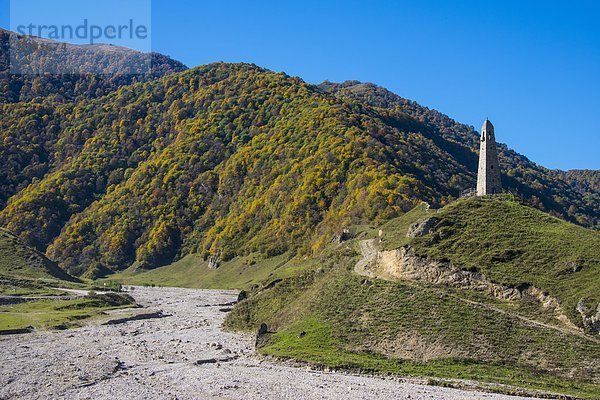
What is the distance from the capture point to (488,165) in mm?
68750

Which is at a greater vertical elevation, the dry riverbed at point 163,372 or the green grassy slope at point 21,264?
the green grassy slope at point 21,264

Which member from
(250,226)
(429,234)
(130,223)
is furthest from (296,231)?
(429,234)

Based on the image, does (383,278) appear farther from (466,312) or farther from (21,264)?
(21,264)

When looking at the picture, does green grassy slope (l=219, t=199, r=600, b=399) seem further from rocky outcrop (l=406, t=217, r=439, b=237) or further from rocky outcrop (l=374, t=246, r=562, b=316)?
rocky outcrop (l=406, t=217, r=439, b=237)

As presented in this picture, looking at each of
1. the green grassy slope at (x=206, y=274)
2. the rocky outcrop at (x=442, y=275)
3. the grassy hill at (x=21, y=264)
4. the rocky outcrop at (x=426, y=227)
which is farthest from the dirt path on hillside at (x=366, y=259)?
the grassy hill at (x=21, y=264)

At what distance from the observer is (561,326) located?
44.1 meters

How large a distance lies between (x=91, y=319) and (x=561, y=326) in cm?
5525

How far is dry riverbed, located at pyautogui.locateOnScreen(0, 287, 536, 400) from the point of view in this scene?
125 feet

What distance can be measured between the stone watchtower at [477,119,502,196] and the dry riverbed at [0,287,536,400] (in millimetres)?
30760

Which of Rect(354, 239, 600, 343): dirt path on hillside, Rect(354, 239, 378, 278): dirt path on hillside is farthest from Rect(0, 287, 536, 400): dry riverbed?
Rect(354, 239, 378, 278): dirt path on hillside

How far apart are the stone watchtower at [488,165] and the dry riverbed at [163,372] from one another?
30760 millimetres

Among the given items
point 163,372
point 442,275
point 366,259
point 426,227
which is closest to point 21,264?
point 366,259

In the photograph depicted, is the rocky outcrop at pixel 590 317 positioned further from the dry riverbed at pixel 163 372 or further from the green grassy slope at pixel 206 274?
the green grassy slope at pixel 206 274

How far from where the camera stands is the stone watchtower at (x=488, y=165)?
225 ft
